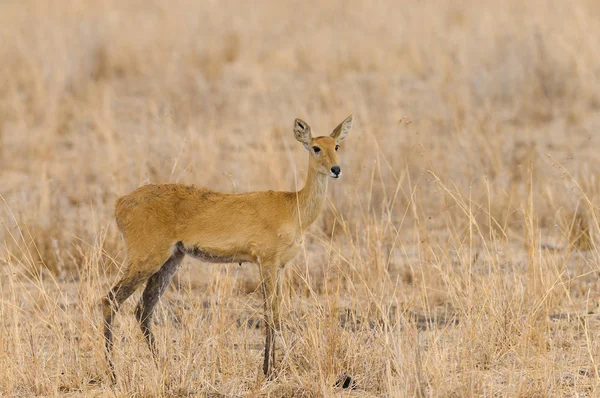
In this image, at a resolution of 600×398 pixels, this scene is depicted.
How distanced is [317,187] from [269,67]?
1039 cm

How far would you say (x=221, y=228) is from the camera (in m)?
6.45

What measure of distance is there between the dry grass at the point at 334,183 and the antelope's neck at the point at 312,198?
1.16 feet

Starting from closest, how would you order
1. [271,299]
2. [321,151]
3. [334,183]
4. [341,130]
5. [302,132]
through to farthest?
[271,299]
[321,151]
[302,132]
[341,130]
[334,183]

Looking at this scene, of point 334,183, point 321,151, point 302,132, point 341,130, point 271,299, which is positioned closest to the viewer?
point 271,299

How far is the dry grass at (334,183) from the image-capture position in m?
6.25

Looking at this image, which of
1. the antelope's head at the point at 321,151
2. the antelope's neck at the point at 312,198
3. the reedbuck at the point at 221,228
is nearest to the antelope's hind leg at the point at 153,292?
the reedbuck at the point at 221,228

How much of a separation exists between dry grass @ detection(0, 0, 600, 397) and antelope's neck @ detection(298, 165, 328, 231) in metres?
0.35

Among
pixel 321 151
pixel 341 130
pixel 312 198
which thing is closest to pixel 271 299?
pixel 312 198

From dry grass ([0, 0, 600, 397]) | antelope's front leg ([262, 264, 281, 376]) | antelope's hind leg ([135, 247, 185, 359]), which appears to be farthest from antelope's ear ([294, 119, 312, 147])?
antelope's hind leg ([135, 247, 185, 359])

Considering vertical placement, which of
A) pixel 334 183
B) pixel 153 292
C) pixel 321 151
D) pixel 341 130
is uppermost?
pixel 341 130

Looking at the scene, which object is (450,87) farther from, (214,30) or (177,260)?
(177,260)

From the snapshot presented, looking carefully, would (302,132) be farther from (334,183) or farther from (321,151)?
(334,183)

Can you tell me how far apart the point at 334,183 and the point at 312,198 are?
4169 mm

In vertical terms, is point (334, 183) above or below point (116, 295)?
above
